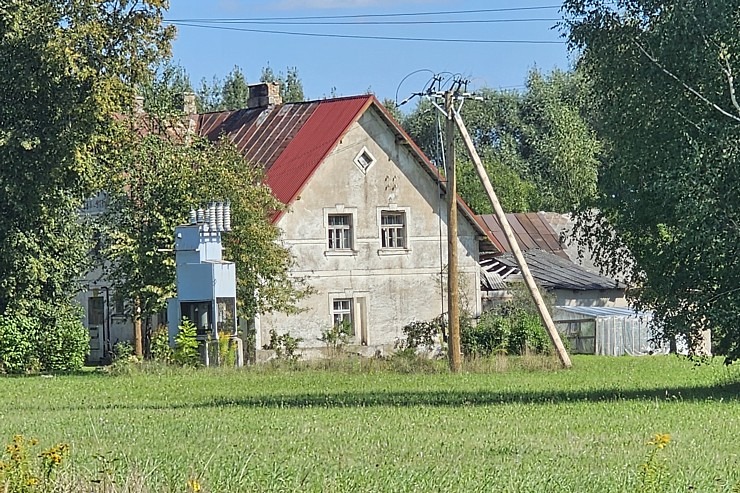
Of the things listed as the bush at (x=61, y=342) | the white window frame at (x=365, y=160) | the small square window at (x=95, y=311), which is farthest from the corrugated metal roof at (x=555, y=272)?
the bush at (x=61, y=342)

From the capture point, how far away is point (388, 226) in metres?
49.0

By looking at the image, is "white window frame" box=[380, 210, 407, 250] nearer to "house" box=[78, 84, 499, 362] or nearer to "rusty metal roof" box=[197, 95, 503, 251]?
"house" box=[78, 84, 499, 362]

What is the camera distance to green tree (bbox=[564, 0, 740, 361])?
72.4ft

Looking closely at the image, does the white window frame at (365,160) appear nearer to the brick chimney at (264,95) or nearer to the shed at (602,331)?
the brick chimney at (264,95)

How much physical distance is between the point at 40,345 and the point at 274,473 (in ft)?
95.0

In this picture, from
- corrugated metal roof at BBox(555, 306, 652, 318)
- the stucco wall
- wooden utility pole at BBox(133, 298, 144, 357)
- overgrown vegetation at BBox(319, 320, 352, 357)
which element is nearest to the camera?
overgrown vegetation at BBox(319, 320, 352, 357)

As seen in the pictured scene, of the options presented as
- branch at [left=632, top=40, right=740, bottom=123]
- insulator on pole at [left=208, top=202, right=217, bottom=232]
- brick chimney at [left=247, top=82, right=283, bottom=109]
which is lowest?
insulator on pole at [left=208, top=202, right=217, bottom=232]

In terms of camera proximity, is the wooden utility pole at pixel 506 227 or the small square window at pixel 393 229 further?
the small square window at pixel 393 229

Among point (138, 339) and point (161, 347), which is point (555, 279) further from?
point (161, 347)

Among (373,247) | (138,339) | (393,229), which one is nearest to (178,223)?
(138,339)

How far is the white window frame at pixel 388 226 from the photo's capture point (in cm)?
4853

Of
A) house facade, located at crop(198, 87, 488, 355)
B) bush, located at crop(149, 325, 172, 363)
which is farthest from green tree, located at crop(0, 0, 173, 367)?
house facade, located at crop(198, 87, 488, 355)

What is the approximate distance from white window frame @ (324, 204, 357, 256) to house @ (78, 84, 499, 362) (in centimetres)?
4

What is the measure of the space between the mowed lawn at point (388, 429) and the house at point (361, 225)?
1362 centimetres
